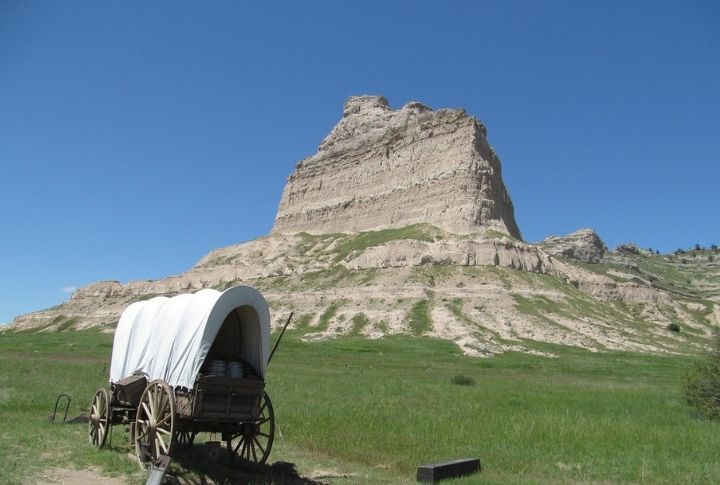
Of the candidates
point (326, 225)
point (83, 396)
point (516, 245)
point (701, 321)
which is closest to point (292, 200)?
point (326, 225)

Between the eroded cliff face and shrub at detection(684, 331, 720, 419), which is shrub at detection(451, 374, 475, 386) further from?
the eroded cliff face

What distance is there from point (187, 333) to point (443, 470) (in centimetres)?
604

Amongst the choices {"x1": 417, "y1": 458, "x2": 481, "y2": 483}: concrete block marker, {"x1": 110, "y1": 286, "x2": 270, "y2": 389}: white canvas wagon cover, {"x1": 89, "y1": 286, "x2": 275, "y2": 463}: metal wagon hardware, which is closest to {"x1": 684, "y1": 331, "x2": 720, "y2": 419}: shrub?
{"x1": 417, "y1": 458, "x2": 481, "y2": 483}: concrete block marker

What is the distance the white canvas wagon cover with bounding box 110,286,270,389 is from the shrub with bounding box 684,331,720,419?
17040 millimetres

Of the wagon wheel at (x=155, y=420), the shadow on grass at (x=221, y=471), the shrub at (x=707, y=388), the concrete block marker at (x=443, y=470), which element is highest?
the shrub at (x=707, y=388)

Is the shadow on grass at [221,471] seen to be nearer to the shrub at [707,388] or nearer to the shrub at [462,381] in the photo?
the shrub at [707,388]

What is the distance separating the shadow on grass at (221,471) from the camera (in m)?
10.8

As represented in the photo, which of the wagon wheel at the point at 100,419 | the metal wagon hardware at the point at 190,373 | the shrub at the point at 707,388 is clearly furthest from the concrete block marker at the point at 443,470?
the shrub at the point at 707,388

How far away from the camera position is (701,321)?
8650 centimetres

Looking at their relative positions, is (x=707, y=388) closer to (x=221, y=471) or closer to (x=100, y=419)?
(x=221, y=471)

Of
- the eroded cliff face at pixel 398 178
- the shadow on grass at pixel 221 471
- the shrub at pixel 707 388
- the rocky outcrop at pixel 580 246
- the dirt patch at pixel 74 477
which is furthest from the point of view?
the rocky outcrop at pixel 580 246

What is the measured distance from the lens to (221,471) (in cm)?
1159

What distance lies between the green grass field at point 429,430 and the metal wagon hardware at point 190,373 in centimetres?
92

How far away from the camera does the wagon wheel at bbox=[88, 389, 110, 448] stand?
12859mm
